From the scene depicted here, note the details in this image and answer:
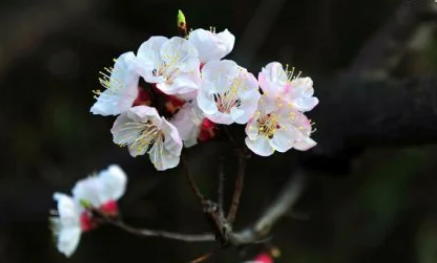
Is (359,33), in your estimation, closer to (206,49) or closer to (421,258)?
(421,258)

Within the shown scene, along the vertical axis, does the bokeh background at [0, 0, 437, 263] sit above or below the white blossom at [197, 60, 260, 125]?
below

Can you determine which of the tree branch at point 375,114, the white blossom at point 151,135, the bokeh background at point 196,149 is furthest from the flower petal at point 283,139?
the bokeh background at point 196,149

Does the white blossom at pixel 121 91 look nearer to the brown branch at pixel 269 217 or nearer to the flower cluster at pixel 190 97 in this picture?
the flower cluster at pixel 190 97

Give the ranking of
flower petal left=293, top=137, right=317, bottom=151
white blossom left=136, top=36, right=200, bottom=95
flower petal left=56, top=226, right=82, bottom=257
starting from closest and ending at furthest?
white blossom left=136, top=36, right=200, bottom=95 < flower petal left=293, top=137, right=317, bottom=151 < flower petal left=56, top=226, right=82, bottom=257

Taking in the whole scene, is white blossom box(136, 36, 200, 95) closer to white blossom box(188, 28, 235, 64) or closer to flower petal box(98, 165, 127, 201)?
white blossom box(188, 28, 235, 64)

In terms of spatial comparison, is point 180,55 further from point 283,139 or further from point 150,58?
point 283,139

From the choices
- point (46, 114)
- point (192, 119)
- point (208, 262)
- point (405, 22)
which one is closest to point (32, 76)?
point (46, 114)

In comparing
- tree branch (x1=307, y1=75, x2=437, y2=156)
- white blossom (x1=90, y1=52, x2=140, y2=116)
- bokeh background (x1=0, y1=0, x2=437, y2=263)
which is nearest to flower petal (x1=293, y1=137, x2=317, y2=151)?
white blossom (x1=90, y1=52, x2=140, y2=116)
